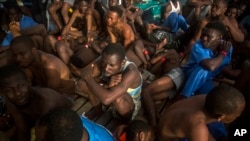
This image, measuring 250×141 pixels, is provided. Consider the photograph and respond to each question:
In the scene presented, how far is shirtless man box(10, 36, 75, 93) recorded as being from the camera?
2.69 meters

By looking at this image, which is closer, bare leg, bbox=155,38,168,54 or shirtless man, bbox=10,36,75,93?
shirtless man, bbox=10,36,75,93

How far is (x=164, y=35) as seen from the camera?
14.1ft

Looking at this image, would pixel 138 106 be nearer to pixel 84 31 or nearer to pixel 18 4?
pixel 84 31

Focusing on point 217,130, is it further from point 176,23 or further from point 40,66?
point 176,23

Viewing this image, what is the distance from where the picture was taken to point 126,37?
12.3ft

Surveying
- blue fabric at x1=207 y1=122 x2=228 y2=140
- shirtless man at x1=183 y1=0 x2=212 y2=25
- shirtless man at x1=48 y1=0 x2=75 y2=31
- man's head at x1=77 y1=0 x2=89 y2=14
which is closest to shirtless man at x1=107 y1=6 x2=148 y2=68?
man's head at x1=77 y1=0 x2=89 y2=14

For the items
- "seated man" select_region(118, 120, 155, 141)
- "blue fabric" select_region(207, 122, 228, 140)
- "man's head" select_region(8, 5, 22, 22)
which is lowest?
"blue fabric" select_region(207, 122, 228, 140)

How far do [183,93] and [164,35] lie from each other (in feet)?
4.91

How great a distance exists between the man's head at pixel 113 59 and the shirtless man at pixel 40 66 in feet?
2.10

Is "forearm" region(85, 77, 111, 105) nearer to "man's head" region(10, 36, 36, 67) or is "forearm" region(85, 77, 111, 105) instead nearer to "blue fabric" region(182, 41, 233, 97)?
"man's head" region(10, 36, 36, 67)

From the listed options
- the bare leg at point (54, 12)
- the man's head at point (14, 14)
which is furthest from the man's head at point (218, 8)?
the man's head at point (14, 14)

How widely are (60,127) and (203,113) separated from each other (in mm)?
1005

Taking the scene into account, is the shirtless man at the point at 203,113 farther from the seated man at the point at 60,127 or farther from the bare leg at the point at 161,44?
the bare leg at the point at 161,44

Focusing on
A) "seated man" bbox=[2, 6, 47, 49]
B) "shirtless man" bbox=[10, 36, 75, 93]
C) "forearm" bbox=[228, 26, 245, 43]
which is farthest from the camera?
"seated man" bbox=[2, 6, 47, 49]
